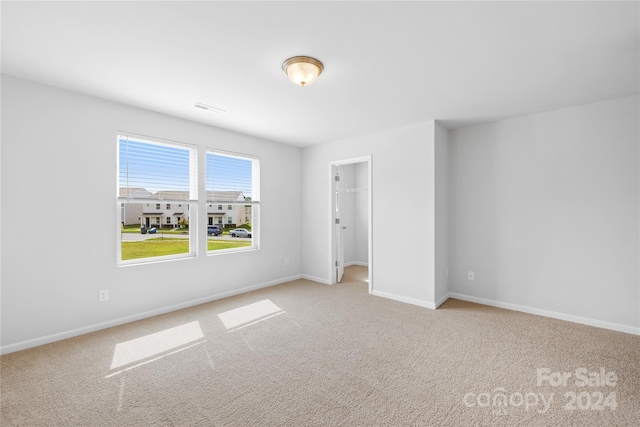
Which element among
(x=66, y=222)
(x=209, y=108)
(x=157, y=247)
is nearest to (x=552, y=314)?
(x=209, y=108)

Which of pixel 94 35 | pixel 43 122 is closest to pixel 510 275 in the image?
pixel 94 35

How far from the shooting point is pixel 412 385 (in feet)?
6.89

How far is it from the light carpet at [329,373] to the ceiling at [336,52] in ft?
8.30

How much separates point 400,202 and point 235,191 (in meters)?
2.55

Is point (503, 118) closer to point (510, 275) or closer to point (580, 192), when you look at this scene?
point (580, 192)

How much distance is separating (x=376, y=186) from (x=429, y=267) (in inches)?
55.5

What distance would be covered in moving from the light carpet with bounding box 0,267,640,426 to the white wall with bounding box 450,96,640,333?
0.40 meters

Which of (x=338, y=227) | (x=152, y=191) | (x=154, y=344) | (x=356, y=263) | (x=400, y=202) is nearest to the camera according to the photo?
(x=154, y=344)

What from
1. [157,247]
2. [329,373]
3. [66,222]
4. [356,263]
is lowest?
[329,373]

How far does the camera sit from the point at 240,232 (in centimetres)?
464

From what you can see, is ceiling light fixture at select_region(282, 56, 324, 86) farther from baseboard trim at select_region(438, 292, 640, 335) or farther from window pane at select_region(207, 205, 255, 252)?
baseboard trim at select_region(438, 292, 640, 335)

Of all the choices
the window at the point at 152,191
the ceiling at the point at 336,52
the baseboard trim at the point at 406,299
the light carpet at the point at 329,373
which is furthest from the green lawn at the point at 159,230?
the baseboard trim at the point at 406,299

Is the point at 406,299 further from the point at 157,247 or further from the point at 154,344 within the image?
the point at 157,247

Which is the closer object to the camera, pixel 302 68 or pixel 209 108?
pixel 302 68
